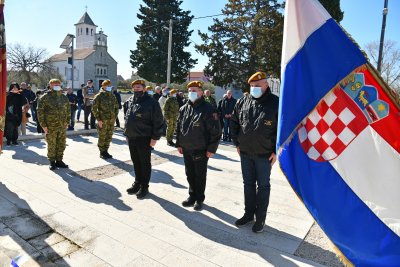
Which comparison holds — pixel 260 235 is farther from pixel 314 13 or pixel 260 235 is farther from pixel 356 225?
pixel 314 13

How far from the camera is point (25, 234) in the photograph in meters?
3.89

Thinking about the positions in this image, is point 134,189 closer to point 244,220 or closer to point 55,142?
point 244,220

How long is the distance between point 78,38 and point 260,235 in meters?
84.7

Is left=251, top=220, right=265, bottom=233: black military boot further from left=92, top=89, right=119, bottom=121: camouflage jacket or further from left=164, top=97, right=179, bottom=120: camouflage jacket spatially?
left=164, top=97, right=179, bottom=120: camouflage jacket

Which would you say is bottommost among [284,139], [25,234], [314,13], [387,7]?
[25,234]

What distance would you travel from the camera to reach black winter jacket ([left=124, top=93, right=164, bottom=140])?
524 cm

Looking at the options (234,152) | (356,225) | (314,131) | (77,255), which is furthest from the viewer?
(234,152)

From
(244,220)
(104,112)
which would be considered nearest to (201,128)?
(244,220)

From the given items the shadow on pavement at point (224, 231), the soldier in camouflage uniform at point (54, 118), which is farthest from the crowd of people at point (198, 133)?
the shadow on pavement at point (224, 231)

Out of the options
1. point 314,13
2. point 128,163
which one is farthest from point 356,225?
point 128,163

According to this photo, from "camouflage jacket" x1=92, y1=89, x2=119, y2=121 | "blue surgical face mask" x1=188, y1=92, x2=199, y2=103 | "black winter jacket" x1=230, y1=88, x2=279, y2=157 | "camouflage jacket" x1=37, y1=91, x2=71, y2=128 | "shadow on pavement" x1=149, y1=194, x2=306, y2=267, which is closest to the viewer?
"shadow on pavement" x1=149, y1=194, x2=306, y2=267

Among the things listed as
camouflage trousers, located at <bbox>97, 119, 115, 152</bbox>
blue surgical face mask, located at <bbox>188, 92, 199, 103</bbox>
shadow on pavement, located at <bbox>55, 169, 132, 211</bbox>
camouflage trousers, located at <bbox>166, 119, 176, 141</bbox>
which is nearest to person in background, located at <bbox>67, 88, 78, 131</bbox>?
camouflage trousers, located at <bbox>166, 119, 176, 141</bbox>

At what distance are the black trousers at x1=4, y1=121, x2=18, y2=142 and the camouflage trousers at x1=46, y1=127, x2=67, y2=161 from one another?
324 cm

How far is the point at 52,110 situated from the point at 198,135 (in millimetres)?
3618
